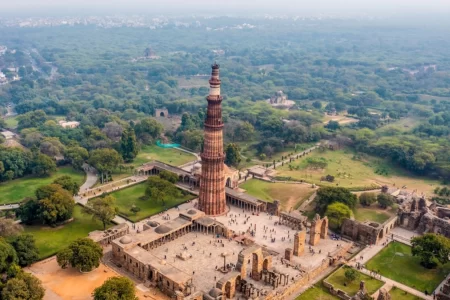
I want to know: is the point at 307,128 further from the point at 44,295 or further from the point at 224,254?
the point at 44,295

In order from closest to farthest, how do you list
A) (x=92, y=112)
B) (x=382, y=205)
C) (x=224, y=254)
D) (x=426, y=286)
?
(x=426, y=286)
(x=224, y=254)
(x=382, y=205)
(x=92, y=112)

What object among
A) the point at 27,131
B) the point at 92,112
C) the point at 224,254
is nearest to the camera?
the point at 224,254

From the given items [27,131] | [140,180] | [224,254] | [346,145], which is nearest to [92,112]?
[27,131]

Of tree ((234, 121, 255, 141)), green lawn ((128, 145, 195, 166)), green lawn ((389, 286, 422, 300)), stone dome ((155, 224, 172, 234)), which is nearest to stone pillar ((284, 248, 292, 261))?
green lawn ((389, 286, 422, 300))

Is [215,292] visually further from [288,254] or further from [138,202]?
[138,202]

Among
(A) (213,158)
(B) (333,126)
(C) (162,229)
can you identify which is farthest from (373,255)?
(B) (333,126)

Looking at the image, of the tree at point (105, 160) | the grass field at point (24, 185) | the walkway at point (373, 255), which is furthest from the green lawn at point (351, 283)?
the grass field at point (24, 185)

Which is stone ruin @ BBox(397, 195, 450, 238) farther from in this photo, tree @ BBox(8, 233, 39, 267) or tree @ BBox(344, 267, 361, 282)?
tree @ BBox(8, 233, 39, 267)

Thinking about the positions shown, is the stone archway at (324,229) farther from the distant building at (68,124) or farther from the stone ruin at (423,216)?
the distant building at (68,124)
